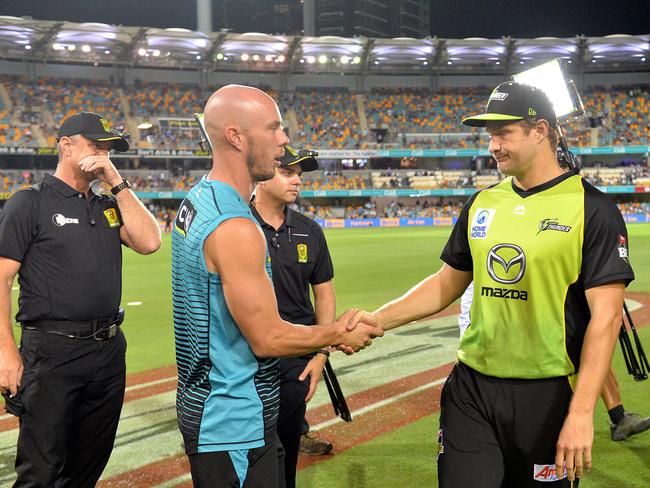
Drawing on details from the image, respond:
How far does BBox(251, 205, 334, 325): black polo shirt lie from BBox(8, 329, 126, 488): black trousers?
3.81 ft

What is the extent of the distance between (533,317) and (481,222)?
568 mm

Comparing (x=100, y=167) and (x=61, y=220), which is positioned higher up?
(x=100, y=167)

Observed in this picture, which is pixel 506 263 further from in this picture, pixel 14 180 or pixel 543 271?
pixel 14 180

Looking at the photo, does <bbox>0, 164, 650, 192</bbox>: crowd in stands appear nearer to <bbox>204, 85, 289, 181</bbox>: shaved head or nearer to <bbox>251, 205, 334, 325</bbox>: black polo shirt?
<bbox>251, 205, 334, 325</bbox>: black polo shirt

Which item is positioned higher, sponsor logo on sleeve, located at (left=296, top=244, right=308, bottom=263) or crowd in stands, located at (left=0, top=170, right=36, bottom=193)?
sponsor logo on sleeve, located at (left=296, top=244, right=308, bottom=263)

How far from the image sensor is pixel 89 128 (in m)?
4.22

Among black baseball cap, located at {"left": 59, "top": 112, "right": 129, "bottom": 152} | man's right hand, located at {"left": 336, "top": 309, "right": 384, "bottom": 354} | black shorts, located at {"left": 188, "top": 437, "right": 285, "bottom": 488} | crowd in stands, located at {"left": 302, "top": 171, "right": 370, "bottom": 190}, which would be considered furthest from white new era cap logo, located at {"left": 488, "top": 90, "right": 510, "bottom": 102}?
crowd in stands, located at {"left": 302, "top": 171, "right": 370, "bottom": 190}

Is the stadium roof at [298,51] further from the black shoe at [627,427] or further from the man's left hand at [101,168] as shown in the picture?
the black shoe at [627,427]

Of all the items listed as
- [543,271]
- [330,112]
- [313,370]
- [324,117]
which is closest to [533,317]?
[543,271]

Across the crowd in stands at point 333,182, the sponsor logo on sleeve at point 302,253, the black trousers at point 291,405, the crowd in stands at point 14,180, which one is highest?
the sponsor logo on sleeve at point 302,253

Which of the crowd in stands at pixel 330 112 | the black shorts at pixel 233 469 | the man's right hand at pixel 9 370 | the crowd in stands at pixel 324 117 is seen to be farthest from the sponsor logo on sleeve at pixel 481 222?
the crowd in stands at pixel 324 117

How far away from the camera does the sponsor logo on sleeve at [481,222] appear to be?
3.31 m

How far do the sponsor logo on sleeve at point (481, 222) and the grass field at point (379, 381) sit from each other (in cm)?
242

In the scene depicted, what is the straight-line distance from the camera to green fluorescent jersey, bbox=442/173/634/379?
A: 3.02 meters
